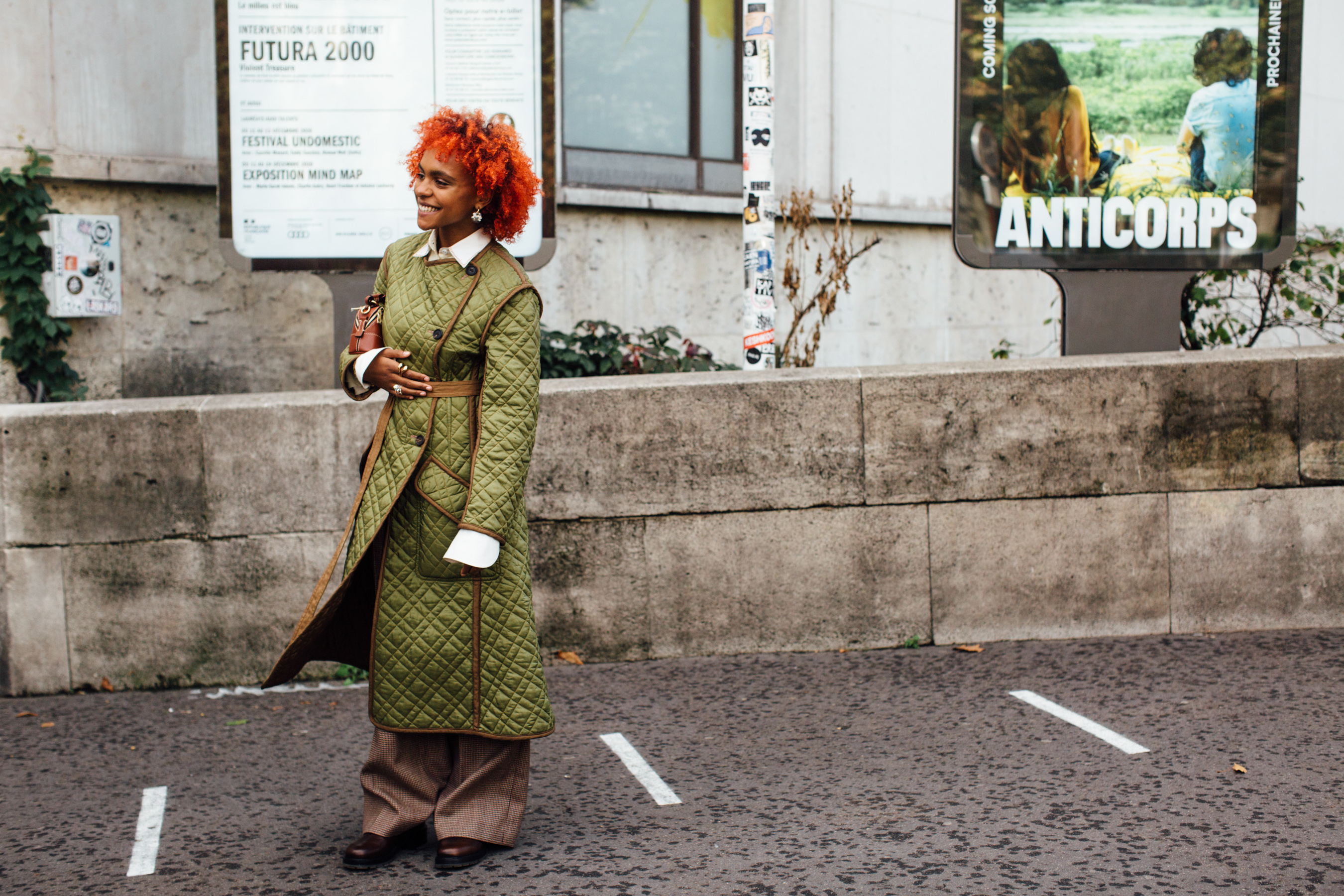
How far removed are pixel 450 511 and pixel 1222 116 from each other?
4.81 meters

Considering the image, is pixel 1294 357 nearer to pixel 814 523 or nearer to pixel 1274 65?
pixel 1274 65

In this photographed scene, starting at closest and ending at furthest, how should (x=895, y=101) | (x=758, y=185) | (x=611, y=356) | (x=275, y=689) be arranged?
(x=275, y=689)
(x=758, y=185)
(x=611, y=356)
(x=895, y=101)

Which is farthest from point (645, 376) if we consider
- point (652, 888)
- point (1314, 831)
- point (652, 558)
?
point (1314, 831)

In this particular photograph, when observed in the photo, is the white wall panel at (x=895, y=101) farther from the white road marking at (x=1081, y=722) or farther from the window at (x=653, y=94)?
the white road marking at (x=1081, y=722)

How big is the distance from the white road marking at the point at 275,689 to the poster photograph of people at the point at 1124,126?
3.47 m

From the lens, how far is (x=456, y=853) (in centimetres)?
342

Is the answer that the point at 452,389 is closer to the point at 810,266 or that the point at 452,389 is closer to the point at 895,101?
the point at 810,266

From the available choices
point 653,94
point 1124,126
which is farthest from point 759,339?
point 653,94

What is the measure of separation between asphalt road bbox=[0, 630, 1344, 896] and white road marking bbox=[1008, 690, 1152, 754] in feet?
0.15

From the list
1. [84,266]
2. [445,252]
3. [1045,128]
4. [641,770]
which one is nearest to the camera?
[445,252]

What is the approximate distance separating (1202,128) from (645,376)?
311 cm

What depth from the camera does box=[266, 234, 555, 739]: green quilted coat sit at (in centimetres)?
340

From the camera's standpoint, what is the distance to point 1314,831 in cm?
350

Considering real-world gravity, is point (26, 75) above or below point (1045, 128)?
above
